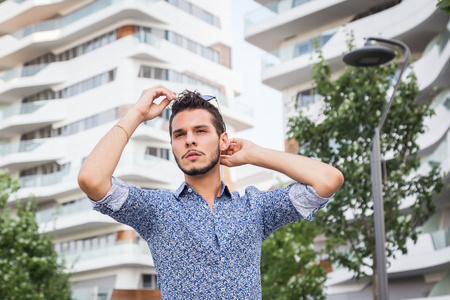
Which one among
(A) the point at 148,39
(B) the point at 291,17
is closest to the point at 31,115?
(A) the point at 148,39

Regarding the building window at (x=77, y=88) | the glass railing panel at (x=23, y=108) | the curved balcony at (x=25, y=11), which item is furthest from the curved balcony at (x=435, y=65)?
the glass railing panel at (x=23, y=108)

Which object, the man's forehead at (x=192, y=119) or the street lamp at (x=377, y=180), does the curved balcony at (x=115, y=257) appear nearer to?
the street lamp at (x=377, y=180)

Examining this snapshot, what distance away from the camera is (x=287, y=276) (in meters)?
27.7

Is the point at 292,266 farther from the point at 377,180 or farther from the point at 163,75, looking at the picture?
the point at 163,75

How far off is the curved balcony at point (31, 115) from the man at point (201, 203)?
46.9 meters

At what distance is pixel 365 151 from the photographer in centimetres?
1847

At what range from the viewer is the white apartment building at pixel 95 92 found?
45.3 metres

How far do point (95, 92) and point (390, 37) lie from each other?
2095 centimetres

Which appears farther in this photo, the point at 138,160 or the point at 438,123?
the point at 138,160

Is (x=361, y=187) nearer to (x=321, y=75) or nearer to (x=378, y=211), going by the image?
(x=321, y=75)

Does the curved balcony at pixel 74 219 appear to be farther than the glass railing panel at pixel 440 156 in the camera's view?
Yes

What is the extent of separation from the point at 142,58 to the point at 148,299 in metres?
41.0

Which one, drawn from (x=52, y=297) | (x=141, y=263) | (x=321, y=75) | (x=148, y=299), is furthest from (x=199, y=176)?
(x=141, y=263)

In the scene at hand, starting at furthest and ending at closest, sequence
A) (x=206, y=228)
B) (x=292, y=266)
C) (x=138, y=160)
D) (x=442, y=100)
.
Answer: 1. (x=138, y=160)
2. (x=442, y=100)
3. (x=292, y=266)
4. (x=206, y=228)
